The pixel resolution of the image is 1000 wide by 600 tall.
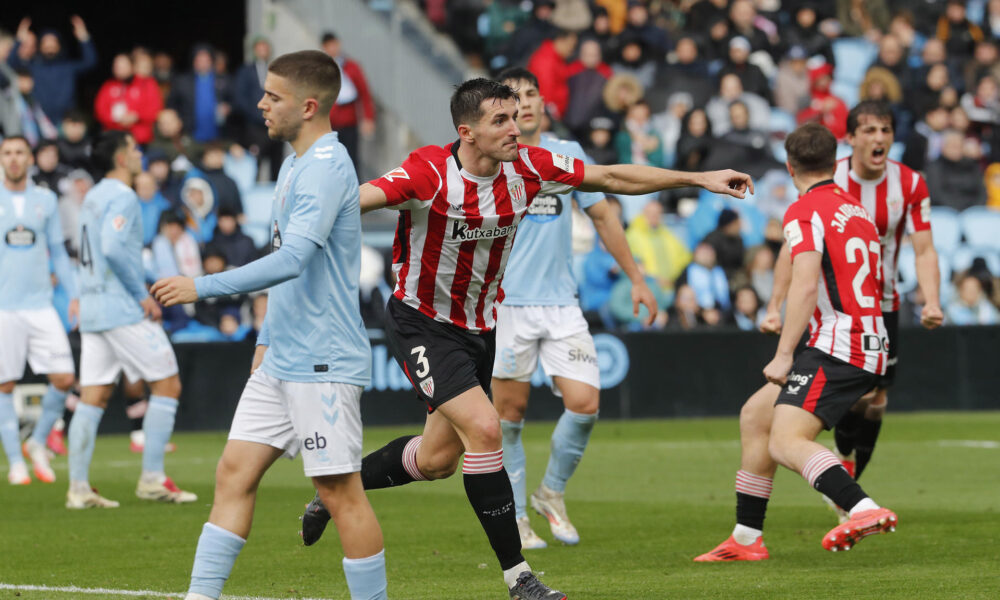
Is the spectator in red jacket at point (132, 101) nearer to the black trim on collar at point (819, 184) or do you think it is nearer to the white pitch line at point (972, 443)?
the white pitch line at point (972, 443)

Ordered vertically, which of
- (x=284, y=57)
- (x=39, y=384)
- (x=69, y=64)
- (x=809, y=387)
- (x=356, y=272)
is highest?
(x=69, y=64)

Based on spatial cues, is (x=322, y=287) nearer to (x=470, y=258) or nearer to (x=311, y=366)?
(x=311, y=366)

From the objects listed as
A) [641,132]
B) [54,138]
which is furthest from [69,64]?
[641,132]

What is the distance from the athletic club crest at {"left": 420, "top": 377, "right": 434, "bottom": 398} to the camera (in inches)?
248

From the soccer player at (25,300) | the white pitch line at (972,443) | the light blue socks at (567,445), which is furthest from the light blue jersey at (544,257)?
the white pitch line at (972,443)

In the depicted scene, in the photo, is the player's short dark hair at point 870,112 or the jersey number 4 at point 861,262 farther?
the player's short dark hair at point 870,112

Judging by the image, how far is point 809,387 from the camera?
6.90m

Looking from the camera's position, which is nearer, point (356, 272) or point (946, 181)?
point (356, 272)

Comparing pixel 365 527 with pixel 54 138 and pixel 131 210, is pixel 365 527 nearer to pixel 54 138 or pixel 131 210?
pixel 131 210

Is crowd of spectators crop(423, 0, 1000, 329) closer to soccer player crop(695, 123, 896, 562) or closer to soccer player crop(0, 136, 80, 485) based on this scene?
soccer player crop(0, 136, 80, 485)

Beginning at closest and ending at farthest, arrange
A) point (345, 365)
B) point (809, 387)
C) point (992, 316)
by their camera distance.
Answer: point (345, 365) < point (809, 387) < point (992, 316)

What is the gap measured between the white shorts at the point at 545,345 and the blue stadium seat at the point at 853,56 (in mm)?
15821

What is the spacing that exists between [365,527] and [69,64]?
1536 cm

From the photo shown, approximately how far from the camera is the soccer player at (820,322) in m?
6.73
